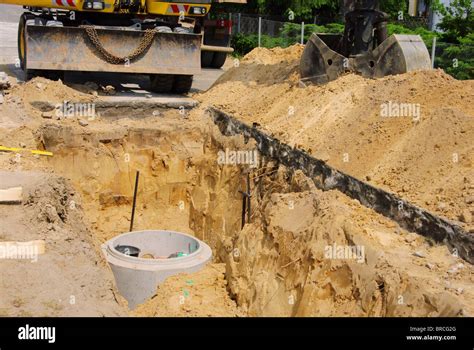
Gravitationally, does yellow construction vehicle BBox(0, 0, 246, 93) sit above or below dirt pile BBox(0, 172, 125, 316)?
above

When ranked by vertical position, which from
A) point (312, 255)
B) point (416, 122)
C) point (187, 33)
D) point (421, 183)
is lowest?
point (312, 255)

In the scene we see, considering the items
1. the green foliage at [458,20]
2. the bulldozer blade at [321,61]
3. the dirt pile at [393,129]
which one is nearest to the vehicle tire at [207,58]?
the green foliage at [458,20]

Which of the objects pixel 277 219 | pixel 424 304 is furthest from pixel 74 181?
pixel 424 304

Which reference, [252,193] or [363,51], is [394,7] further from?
[252,193]

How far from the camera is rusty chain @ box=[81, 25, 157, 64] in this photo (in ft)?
38.7

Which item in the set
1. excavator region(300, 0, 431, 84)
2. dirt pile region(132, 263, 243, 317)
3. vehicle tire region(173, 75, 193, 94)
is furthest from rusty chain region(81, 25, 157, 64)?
dirt pile region(132, 263, 243, 317)

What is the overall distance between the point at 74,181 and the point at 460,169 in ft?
21.2

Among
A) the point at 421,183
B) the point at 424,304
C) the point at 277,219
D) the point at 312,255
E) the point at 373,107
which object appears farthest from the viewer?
the point at 373,107

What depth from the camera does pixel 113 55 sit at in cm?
1196

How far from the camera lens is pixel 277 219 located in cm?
712

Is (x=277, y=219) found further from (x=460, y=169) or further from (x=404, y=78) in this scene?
(x=404, y=78)

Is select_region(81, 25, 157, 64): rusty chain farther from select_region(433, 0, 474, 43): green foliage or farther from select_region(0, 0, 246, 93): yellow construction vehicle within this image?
select_region(433, 0, 474, 43): green foliage

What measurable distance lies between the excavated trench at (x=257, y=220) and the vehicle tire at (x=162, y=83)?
47.2 inches

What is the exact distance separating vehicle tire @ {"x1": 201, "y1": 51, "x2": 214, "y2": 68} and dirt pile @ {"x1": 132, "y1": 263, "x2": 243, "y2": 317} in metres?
10.3
